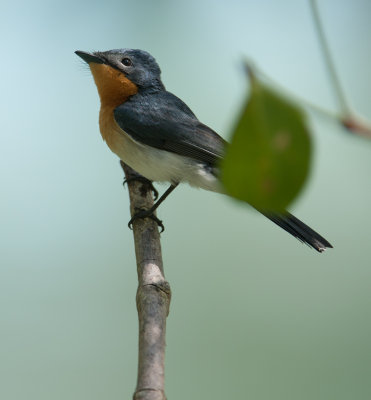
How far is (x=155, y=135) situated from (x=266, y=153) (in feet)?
10.0

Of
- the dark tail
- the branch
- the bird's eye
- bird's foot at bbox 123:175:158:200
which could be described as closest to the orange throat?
the bird's eye

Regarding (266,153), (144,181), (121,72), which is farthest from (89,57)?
(266,153)

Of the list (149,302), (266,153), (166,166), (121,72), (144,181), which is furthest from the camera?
(121,72)

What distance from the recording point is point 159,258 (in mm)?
2740

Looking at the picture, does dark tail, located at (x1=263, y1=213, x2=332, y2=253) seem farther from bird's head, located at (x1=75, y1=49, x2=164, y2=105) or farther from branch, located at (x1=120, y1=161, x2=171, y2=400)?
bird's head, located at (x1=75, y1=49, x2=164, y2=105)

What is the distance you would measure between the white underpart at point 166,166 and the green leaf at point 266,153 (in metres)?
2.89

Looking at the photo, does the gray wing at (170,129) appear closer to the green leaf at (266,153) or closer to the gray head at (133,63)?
the gray head at (133,63)

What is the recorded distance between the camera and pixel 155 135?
3.60 metres

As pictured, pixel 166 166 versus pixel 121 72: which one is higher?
pixel 121 72

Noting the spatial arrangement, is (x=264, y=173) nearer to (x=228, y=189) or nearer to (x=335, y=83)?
(x=228, y=189)

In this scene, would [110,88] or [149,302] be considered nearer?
[149,302]

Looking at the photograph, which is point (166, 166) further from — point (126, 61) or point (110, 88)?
point (126, 61)

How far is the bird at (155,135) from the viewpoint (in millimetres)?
3496

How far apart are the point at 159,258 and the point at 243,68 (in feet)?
7.13
